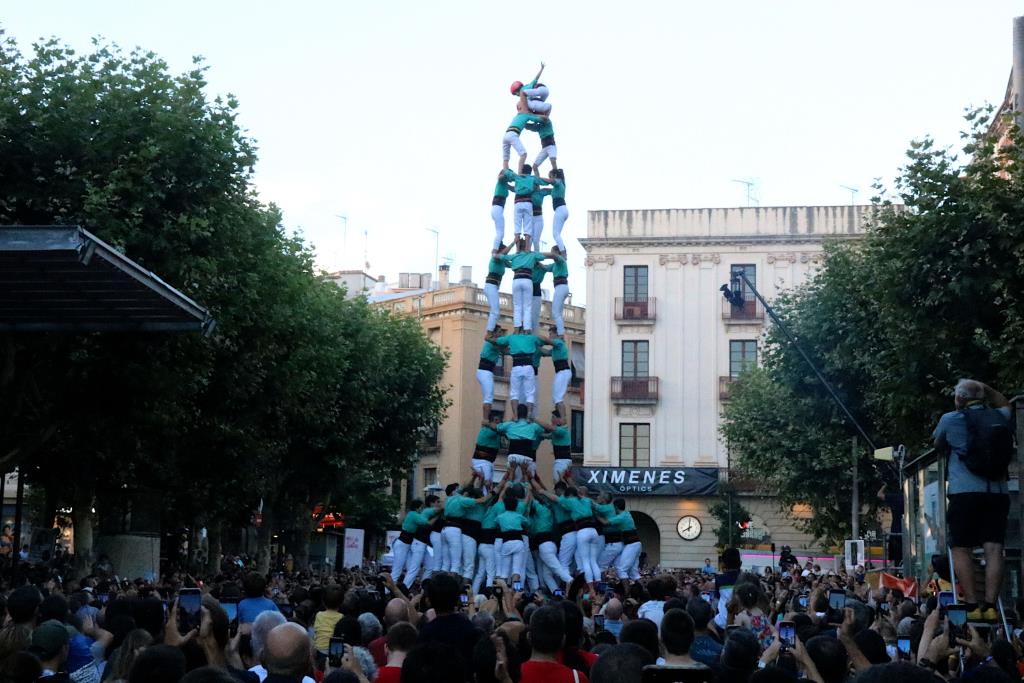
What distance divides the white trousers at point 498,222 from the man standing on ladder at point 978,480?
55.8ft

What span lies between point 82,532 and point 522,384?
13.9 meters

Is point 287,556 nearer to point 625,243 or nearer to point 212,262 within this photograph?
point 625,243

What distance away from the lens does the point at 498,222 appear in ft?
89.1

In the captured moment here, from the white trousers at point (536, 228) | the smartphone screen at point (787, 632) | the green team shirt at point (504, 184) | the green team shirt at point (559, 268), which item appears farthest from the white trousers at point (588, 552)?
the smartphone screen at point (787, 632)

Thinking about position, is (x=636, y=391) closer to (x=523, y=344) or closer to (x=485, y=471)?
(x=485, y=471)

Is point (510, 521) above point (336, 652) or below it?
above

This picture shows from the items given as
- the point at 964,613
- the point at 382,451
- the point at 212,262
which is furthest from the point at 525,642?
the point at 382,451

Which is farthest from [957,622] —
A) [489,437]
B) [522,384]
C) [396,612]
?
[489,437]

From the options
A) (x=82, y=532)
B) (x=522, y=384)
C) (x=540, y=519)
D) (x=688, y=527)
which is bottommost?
(x=82, y=532)

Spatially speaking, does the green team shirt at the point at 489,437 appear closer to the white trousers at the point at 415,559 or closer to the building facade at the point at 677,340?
the white trousers at the point at 415,559

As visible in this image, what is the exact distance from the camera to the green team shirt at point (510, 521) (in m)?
24.1

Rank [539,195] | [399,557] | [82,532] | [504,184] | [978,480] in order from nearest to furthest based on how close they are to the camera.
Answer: [978,480] → [399,557] → [504,184] → [539,195] → [82,532]

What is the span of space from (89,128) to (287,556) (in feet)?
95.6

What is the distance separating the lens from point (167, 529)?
4853 centimetres
